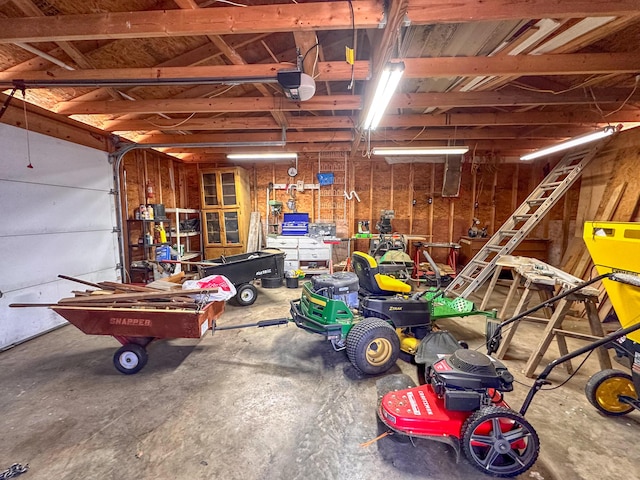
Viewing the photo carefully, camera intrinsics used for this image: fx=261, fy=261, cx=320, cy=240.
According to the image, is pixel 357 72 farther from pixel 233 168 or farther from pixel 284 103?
pixel 233 168

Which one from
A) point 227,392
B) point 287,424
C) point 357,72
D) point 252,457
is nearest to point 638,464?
point 287,424

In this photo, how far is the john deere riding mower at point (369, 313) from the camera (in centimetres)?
257

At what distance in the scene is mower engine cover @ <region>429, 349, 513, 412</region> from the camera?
1.60 meters

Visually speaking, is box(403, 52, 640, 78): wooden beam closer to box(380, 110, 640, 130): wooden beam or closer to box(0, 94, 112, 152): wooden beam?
box(380, 110, 640, 130): wooden beam

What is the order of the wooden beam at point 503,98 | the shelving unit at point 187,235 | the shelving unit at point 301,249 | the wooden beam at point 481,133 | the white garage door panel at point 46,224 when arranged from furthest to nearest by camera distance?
the shelving unit at point 187,235 < the shelving unit at point 301,249 < the wooden beam at point 481,133 < the wooden beam at point 503,98 < the white garage door panel at point 46,224

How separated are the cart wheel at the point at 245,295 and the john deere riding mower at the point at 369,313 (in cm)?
160

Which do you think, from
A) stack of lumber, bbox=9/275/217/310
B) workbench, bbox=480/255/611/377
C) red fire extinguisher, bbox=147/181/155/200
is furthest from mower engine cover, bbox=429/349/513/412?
red fire extinguisher, bbox=147/181/155/200

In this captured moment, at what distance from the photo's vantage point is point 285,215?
6508 mm

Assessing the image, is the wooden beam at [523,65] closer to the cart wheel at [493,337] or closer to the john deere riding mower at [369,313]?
the john deere riding mower at [369,313]

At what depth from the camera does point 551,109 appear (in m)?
4.26

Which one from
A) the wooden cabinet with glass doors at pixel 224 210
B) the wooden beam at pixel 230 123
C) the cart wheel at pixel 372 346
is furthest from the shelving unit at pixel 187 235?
the cart wheel at pixel 372 346

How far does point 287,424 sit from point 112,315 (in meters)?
1.93

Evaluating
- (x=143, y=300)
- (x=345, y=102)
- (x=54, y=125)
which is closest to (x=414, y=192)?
(x=345, y=102)

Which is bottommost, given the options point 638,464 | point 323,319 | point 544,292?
point 638,464
